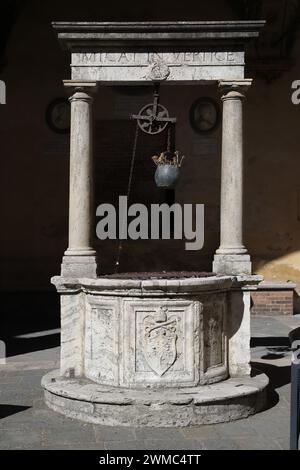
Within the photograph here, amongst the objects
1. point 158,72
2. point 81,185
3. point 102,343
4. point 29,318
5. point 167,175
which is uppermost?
point 158,72

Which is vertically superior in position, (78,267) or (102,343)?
(78,267)

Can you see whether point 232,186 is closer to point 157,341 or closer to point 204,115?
point 157,341

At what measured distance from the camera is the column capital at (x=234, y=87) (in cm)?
573

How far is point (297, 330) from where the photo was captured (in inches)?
198

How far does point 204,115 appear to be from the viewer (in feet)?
38.2

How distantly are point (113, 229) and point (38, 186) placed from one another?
157cm

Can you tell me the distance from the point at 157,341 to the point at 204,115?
7.19m

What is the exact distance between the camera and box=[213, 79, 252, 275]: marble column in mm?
5742

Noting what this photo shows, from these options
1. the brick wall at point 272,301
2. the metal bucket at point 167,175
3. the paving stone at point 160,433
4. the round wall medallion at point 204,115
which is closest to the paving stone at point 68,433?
the paving stone at point 160,433

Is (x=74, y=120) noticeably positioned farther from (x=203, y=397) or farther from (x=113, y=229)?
(x=113, y=229)

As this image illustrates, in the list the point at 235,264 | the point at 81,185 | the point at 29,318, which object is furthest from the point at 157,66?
the point at 29,318

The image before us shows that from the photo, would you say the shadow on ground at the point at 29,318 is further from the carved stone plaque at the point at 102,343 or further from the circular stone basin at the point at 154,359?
the circular stone basin at the point at 154,359

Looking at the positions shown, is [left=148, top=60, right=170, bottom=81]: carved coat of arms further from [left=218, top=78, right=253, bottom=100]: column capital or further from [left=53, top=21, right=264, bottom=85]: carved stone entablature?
[left=218, top=78, right=253, bottom=100]: column capital

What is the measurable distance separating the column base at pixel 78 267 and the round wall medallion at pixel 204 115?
646 cm
